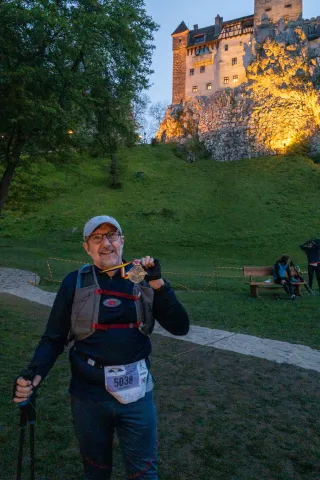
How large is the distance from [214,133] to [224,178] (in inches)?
705

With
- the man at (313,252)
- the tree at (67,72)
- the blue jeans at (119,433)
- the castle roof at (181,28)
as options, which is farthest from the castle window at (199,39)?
the blue jeans at (119,433)

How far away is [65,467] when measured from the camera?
3070 mm

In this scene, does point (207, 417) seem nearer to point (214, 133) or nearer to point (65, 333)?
point (65, 333)

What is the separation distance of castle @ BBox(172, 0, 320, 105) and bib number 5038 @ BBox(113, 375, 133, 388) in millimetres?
72868

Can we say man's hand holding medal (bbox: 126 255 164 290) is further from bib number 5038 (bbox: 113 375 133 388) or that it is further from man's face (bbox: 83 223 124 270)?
bib number 5038 (bbox: 113 375 133 388)

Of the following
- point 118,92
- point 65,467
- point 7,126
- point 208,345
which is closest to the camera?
point 65,467

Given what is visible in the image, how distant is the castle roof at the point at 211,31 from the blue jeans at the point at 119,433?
82.7m

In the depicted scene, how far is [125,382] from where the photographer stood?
7.08 feet

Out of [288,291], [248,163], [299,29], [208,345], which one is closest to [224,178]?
[248,163]

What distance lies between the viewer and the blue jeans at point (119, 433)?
2.11 m

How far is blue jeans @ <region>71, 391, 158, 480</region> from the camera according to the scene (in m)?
2.11

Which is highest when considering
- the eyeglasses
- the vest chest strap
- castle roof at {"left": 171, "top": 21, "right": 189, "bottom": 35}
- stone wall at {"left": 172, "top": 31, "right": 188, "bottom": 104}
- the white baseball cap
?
castle roof at {"left": 171, "top": 21, "right": 189, "bottom": 35}

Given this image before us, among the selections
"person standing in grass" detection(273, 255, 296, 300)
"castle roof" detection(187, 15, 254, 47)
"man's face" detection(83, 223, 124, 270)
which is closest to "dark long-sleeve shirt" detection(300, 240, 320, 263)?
"person standing in grass" detection(273, 255, 296, 300)

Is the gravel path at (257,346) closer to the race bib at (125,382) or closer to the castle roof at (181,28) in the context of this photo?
the race bib at (125,382)
